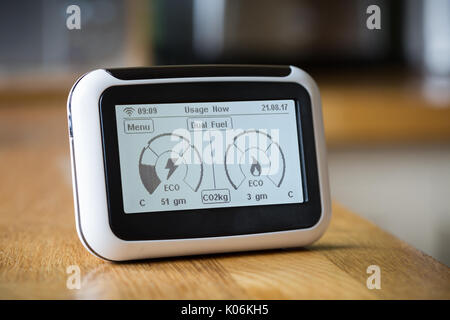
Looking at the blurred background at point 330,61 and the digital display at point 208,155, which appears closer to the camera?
the digital display at point 208,155

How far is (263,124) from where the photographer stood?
647 millimetres

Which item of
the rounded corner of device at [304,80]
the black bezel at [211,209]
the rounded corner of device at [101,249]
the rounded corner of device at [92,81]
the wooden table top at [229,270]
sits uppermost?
the rounded corner of device at [92,81]

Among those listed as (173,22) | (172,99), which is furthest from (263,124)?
(173,22)

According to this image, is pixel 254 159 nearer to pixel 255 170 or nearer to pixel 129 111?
pixel 255 170

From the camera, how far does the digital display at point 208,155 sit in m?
0.61

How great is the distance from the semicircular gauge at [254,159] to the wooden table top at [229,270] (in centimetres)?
7

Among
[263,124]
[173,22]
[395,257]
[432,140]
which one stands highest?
[173,22]

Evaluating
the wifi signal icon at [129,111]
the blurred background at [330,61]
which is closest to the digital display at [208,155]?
the wifi signal icon at [129,111]

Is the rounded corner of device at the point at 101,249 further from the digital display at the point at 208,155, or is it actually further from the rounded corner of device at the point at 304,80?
the rounded corner of device at the point at 304,80

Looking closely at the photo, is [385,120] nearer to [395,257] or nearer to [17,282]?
[395,257]

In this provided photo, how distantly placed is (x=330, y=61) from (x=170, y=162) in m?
2.26

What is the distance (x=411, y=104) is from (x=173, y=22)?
0.98m

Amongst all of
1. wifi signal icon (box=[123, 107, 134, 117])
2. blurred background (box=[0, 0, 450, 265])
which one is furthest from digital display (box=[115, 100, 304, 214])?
blurred background (box=[0, 0, 450, 265])

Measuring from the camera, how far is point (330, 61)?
9.12ft
